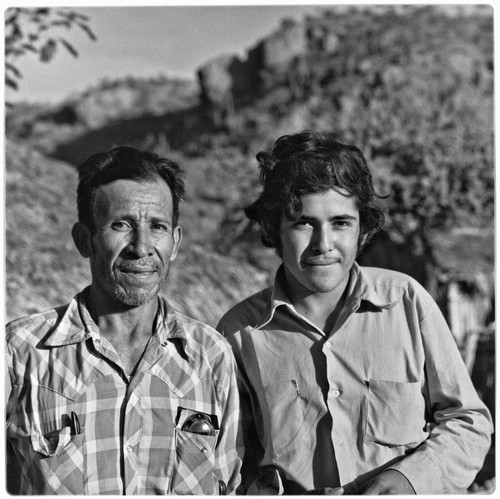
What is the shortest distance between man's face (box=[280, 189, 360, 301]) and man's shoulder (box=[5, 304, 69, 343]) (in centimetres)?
78

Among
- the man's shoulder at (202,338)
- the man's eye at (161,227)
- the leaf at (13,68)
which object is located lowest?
the man's shoulder at (202,338)

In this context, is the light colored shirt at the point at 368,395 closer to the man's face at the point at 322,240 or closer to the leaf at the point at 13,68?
the man's face at the point at 322,240

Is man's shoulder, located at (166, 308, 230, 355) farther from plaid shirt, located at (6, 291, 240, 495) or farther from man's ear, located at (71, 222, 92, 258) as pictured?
man's ear, located at (71, 222, 92, 258)

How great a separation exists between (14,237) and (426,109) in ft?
14.0

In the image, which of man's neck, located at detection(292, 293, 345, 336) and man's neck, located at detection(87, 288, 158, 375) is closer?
man's neck, located at detection(87, 288, 158, 375)

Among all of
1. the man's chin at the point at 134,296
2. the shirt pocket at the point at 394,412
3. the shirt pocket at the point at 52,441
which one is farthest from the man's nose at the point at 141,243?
the shirt pocket at the point at 394,412

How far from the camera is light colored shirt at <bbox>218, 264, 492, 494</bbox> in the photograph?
2477 mm

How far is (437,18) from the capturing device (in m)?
8.73

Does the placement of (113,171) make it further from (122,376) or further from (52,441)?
(52,441)

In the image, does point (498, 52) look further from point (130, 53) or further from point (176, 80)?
point (176, 80)

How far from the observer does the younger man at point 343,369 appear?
97.4 inches

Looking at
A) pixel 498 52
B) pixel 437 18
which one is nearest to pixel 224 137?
pixel 437 18

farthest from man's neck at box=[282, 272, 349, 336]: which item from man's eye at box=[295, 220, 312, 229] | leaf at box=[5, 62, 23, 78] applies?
leaf at box=[5, 62, 23, 78]

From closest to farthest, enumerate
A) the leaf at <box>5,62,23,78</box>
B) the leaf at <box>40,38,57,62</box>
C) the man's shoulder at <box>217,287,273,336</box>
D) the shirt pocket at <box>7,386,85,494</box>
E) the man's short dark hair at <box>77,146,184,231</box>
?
the shirt pocket at <box>7,386,85,494</box>, the man's short dark hair at <box>77,146,184,231</box>, the man's shoulder at <box>217,287,273,336</box>, the leaf at <box>5,62,23,78</box>, the leaf at <box>40,38,57,62</box>
